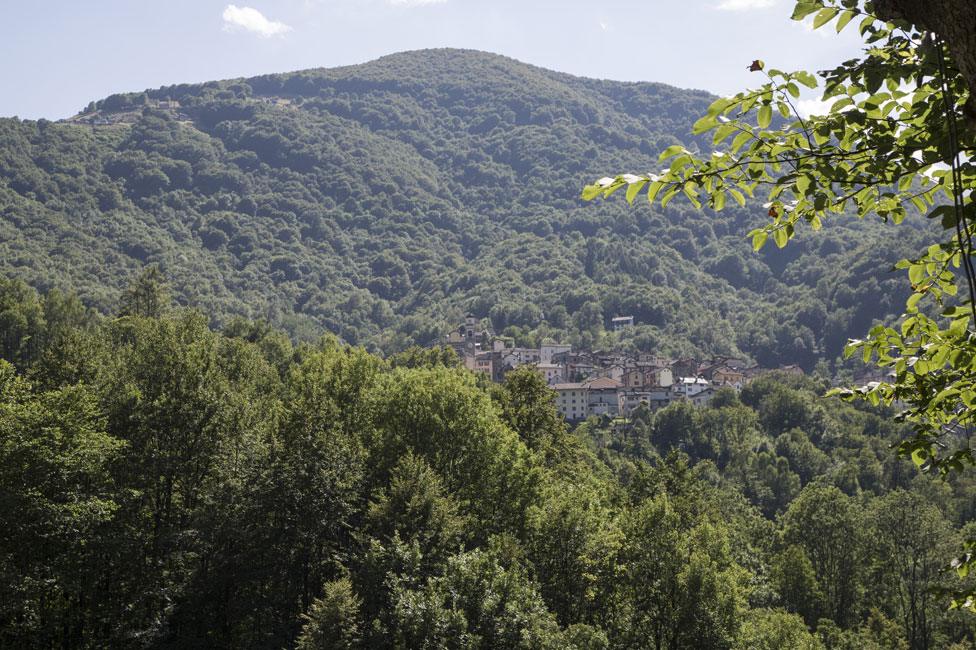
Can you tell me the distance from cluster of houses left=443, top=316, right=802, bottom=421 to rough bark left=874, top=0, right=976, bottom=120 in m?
105

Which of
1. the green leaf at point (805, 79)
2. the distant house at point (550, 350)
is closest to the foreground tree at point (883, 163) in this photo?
the green leaf at point (805, 79)

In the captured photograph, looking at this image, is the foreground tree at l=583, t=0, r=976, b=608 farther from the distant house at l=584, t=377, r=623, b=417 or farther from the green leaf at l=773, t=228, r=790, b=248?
the distant house at l=584, t=377, r=623, b=417

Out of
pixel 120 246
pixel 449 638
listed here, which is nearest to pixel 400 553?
pixel 449 638

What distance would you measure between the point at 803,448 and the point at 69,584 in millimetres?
88082

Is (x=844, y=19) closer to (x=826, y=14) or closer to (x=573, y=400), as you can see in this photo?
(x=826, y=14)

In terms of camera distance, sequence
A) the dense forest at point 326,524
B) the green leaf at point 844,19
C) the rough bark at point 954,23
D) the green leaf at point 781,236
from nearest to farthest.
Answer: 1. the rough bark at point 954,23
2. the green leaf at point 844,19
3. the green leaf at point 781,236
4. the dense forest at point 326,524

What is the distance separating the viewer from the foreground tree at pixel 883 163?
3.75 metres

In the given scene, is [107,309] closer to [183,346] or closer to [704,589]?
[183,346]

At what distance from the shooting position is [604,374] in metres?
143

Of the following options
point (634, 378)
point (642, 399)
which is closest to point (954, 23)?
point (642, 399)

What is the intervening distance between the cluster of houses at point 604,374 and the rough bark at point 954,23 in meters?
105

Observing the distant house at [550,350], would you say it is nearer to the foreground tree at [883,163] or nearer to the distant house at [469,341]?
the distant house at [469,341]

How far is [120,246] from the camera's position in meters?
188

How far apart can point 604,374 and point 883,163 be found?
5520 inches
